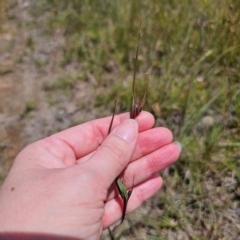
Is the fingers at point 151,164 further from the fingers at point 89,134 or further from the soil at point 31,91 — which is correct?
the soil at point 31,91

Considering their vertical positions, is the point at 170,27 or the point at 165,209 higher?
the point at 170,27

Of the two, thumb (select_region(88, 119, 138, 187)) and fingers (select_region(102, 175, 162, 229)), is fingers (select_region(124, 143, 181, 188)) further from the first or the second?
thumb (select_region(88, 119, 138, 187))

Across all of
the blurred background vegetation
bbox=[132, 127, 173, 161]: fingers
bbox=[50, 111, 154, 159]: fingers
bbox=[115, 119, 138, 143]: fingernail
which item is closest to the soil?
the blurred background vegetation

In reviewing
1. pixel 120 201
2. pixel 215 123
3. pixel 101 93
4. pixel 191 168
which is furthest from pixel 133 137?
pixel 101 93

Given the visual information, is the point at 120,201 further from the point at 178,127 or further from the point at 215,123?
the point at 215,123

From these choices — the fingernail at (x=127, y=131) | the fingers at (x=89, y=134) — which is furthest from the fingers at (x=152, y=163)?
the fingernail at (x=127, y=131)

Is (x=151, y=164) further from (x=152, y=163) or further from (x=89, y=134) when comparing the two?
(x=89, y=134)

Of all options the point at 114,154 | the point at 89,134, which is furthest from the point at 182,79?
the point at 114,154
